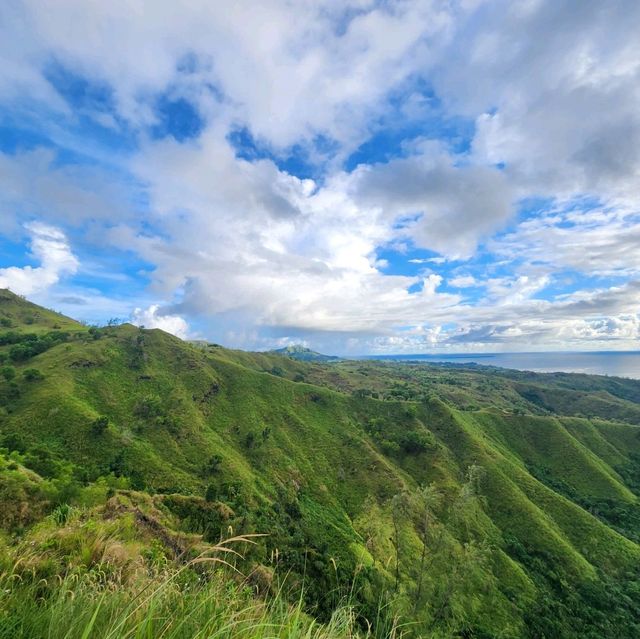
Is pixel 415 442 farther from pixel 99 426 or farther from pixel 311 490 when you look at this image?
pixel 99 426

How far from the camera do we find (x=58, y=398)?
215ft

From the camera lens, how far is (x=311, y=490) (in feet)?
229

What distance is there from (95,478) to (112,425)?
47.2 ft

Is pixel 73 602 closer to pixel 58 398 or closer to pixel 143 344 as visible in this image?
pixel 58 398

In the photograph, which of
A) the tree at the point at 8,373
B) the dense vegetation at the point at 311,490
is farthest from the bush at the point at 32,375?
the tree at the point at 8,373

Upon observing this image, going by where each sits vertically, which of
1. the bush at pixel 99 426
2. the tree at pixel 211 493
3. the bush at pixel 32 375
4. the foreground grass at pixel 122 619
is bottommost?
the tree at pixel 211 493

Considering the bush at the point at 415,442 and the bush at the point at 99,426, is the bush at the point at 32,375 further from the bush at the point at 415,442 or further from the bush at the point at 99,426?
the bush at the point at 415,442

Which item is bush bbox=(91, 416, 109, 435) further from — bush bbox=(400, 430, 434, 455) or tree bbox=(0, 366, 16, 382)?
bush bbox=(400, 430, 434, 455)

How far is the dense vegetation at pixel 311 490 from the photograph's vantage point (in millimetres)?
24484

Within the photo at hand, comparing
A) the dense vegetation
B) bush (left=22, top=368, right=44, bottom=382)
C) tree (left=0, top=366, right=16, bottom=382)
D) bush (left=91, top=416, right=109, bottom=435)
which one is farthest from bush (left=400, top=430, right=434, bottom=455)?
tree (left=0, top=366, right=16, bottom=382)

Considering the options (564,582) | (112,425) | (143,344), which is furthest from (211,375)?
(564,582)

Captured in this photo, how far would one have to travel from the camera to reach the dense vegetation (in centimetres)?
2448

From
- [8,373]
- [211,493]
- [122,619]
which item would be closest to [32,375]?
[8,373]

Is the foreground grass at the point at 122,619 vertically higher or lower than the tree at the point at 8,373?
lower
